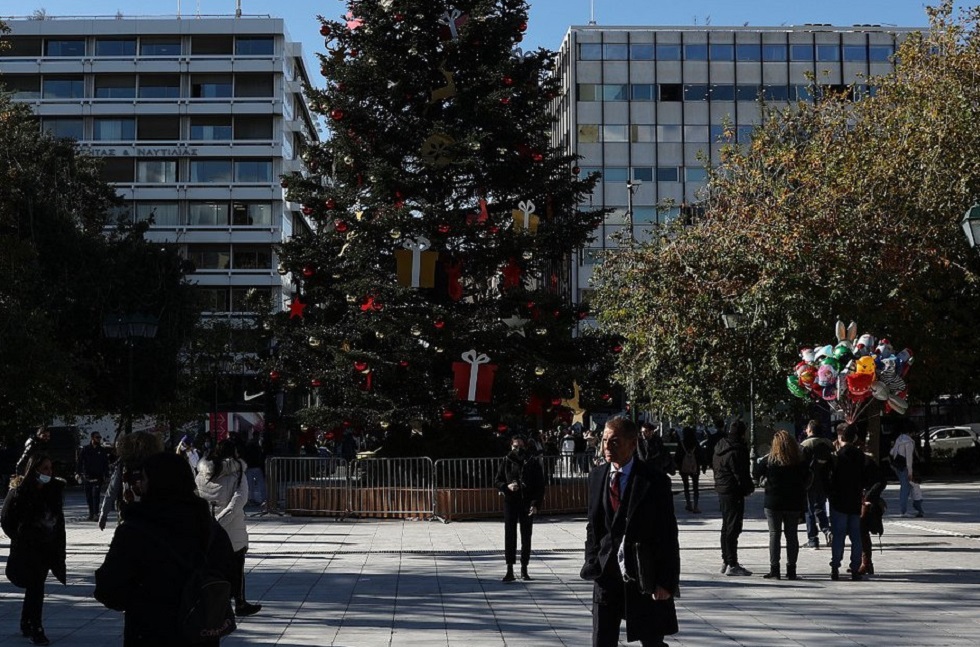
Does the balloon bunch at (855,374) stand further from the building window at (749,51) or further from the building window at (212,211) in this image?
the building window at (212,211)

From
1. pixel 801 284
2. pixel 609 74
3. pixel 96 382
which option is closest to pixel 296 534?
pixel 801 284

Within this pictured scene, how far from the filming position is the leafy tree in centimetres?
3362

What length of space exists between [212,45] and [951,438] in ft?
164

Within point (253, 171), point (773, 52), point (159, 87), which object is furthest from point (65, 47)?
point (773, 52)

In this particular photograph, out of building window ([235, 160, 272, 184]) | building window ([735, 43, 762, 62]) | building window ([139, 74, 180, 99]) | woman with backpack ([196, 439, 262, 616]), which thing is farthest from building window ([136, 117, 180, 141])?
woman with backpack ([196, 439, 262, 616])

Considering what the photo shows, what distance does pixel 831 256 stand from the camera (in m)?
33.8

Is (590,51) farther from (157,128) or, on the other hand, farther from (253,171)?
(157,128)

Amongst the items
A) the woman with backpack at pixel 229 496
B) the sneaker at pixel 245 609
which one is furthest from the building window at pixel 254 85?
the sneaker at pixel 245 609

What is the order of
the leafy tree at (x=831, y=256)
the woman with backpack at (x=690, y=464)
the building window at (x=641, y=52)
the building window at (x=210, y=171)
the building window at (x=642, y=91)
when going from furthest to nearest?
the building window at (x=210, y=171), the building window at (x=641, y=52), the building window at (x=642, y=91), the leafy tree at (x=831, y=256), the woman with backpack at (x=690, y=464)

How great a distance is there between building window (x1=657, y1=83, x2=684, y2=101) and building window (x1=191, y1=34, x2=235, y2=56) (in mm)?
25194

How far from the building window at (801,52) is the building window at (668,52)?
21.0 feet

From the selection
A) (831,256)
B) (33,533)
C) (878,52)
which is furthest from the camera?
(878,52)

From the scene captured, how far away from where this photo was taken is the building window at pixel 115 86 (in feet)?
259

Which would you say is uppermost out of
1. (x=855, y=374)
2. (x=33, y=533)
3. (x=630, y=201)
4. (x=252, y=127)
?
(x=252, y=127)
